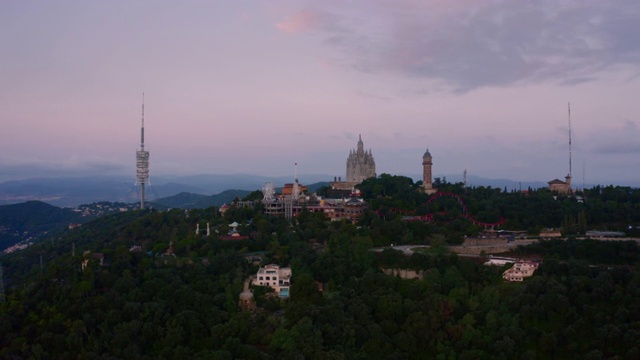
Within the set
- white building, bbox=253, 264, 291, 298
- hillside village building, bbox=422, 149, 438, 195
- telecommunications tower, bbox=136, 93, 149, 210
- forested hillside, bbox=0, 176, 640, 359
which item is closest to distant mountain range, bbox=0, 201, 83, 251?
telecommunications tower, bbox=136, 93, 149, 210

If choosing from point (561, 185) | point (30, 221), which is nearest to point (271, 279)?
point (561, 185)

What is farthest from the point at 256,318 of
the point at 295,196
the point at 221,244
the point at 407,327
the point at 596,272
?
the point at 295,196

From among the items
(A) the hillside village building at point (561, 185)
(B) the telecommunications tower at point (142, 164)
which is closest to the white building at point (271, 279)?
(A) the hillside village building at point (561, 185)

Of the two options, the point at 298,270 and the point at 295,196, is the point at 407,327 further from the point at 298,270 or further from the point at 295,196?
the point at 295,196

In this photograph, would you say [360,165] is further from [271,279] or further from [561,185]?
[271,279]

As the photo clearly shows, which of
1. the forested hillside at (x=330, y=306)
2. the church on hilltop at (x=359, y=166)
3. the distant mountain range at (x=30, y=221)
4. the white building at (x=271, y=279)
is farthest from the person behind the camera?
the distant mountain range at (x=30, y=221)

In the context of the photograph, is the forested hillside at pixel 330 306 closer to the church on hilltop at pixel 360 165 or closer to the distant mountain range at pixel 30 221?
the church on hilltop at pixel 360 165
